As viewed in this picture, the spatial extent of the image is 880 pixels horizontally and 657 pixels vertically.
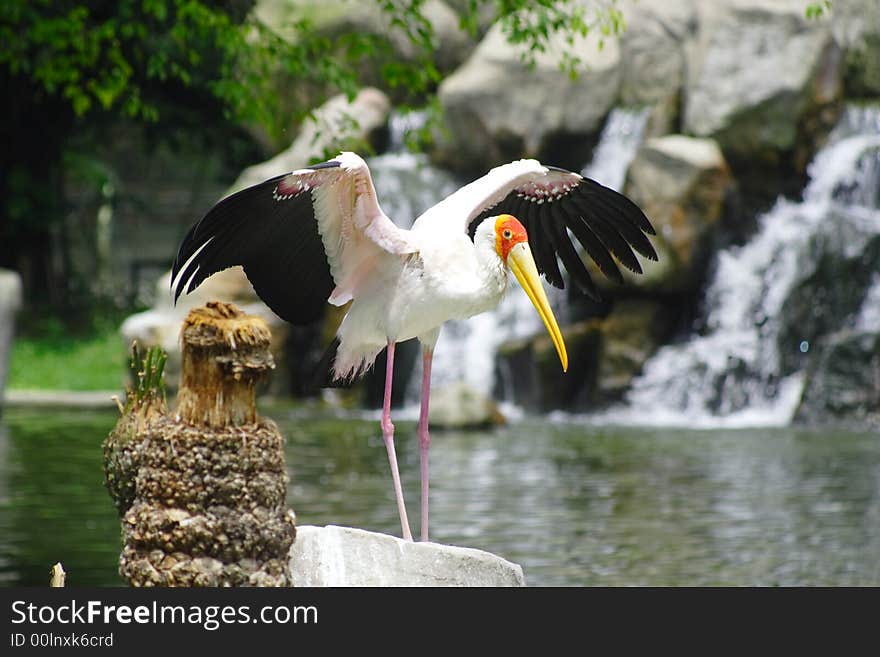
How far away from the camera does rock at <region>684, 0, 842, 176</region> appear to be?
18266mm

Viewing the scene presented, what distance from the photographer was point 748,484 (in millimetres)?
11211

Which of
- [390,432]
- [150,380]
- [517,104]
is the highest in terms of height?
[517,104]

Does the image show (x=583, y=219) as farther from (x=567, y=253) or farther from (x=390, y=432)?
(x=390, y=432)

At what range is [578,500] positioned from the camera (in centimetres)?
1077

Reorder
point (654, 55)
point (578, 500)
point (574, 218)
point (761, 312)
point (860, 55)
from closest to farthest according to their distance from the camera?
point (574, 218)
point (578, 500)
point (761, 312)
point (860, 55)
point (654, 55)

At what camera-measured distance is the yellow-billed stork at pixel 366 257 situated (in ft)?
16.6

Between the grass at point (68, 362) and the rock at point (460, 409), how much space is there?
606 cm

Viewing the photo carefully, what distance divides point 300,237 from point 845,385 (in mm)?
11125

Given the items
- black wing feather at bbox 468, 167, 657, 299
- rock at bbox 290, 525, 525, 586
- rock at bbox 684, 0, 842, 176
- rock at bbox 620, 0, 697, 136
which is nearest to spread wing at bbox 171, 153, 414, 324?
black wing feather at bbox 468, 167, 657, 299

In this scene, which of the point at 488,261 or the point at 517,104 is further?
the point at 517,104

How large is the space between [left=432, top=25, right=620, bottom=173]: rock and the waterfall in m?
2.98

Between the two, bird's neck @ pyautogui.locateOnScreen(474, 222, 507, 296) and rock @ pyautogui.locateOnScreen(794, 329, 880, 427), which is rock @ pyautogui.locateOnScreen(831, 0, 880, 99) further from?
bird's neck @ pyautogui.locateOnScreen(474, 222, 507, 296)

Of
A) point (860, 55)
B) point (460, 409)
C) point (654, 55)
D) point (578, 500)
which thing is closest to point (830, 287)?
point (860, 55)

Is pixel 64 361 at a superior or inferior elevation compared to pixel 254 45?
inferior
